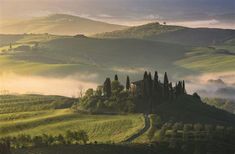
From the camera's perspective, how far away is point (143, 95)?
452ft

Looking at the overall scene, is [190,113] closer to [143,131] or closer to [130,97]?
[130,97]

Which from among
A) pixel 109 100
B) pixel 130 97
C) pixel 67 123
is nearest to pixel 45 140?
pixel 67 123

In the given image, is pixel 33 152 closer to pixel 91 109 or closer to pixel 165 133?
pixel 165 133

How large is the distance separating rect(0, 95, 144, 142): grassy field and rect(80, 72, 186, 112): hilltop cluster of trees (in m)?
4.34

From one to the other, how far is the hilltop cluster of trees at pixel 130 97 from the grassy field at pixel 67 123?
4340 mm

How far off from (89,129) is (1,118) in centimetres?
2620

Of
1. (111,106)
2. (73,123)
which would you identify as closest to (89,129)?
→ (73,123)

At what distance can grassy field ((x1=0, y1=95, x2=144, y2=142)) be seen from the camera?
11475 cm

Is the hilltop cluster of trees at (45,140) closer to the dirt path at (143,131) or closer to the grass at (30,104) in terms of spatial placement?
the dirt path at (143,131)

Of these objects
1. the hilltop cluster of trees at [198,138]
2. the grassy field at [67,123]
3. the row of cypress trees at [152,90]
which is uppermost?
the row of cypress trees at [152,90]

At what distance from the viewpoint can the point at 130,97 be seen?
13525 centimetres

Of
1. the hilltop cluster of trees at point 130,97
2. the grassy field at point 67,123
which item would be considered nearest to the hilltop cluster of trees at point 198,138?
the grassy field at point 67,123

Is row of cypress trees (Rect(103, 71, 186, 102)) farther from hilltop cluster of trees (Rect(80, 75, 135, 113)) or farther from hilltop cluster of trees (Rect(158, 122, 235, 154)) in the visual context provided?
hilltop cluster of trees (Rect(158, 122, 235, 154))

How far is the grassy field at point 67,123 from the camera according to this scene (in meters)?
115
